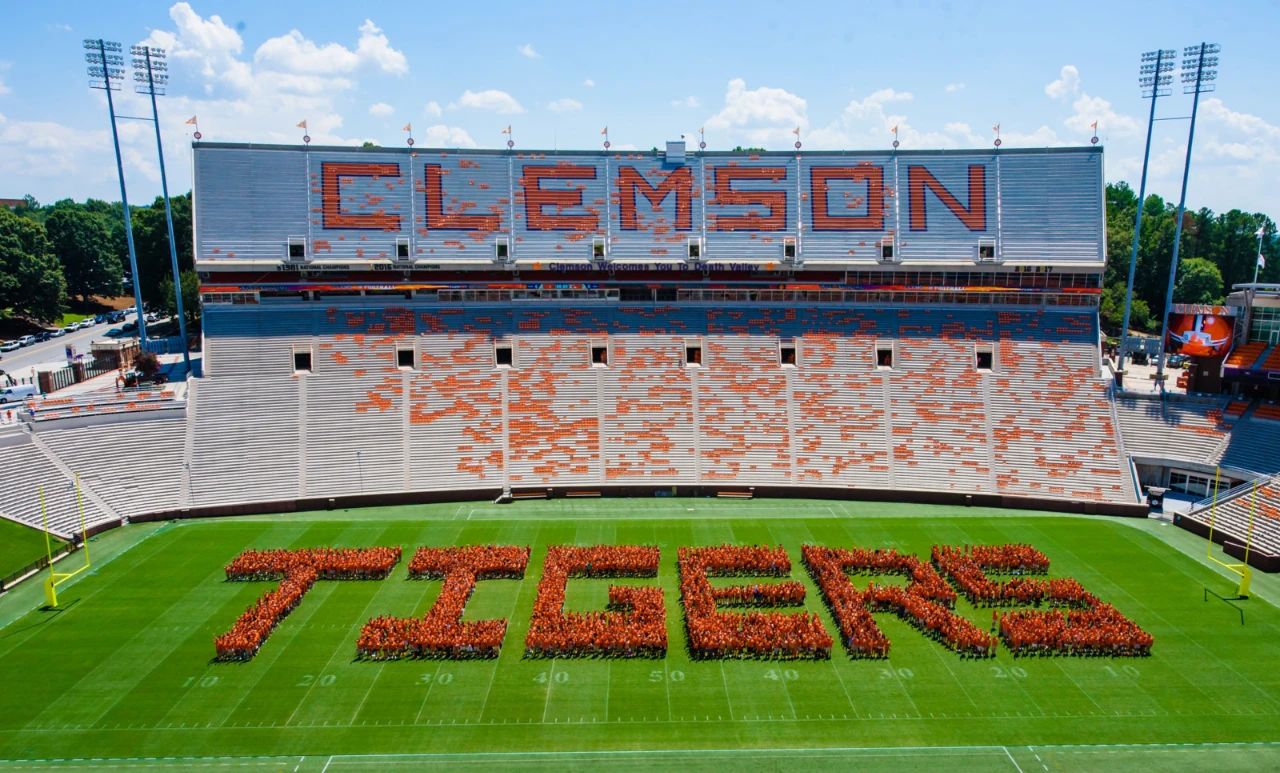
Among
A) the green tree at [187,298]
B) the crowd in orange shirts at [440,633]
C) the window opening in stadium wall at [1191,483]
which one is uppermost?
the green tree at [187,298]

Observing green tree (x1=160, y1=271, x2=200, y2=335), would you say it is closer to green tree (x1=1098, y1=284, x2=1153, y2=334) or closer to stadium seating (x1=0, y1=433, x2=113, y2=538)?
stadium seating (x1=0, y1=433, x2=113, y2=538)

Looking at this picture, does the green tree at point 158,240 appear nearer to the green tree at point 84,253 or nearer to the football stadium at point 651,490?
the green tree at point 84,253

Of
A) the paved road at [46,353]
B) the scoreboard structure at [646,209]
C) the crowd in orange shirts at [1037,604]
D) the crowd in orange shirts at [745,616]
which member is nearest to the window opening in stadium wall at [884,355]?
the scoreboard structure at [646,209]

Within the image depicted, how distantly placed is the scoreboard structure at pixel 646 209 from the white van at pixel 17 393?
37.8ft

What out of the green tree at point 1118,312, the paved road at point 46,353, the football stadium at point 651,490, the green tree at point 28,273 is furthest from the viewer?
the green tree at point 1118,312

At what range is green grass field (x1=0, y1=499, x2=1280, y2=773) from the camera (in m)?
16.1

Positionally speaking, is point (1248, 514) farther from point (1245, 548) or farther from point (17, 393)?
point (17, 393)

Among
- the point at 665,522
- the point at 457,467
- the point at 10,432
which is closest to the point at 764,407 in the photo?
the point at 665,522

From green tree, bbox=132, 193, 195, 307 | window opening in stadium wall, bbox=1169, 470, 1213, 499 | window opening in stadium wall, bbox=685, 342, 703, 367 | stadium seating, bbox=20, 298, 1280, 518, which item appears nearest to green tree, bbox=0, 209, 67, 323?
green tree, bbox=132, 193, 195, 307

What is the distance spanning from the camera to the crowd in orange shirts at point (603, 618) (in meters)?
19.8

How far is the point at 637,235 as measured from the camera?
3778 centimetres

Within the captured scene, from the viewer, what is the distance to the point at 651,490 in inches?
1265

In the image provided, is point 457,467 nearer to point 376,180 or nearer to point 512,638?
point 512,638

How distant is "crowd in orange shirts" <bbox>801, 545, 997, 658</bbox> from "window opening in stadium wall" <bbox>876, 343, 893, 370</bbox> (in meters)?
12.1
